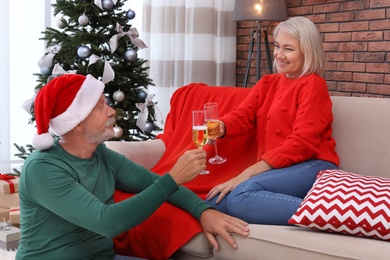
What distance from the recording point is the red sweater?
8.05ft

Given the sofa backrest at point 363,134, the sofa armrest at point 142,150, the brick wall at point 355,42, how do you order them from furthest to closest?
the brick wall at point 355,42
the sofa armrest at point 142,150
the sofa backrest at point 363,134

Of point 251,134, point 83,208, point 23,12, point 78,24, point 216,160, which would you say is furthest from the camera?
point 23,12

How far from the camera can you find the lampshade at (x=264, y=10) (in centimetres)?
443

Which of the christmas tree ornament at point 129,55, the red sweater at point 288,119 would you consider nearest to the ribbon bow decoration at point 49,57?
the christmas tree ornament at point 129,55

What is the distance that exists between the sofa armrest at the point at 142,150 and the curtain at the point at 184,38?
209cm

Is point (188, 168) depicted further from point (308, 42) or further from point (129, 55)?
point (129, 55)

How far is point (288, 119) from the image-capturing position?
260 cm

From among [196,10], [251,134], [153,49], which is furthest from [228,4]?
[251,134]

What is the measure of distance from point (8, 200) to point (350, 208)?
77.7 inches

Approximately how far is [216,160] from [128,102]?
112cm

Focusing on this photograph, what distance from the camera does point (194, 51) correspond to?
510 centimetres

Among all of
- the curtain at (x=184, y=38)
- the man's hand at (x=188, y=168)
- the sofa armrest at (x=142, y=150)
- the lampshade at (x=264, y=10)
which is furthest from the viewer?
the curtain at (x=184, y=38)

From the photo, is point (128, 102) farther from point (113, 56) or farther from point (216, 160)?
point (216, 160)

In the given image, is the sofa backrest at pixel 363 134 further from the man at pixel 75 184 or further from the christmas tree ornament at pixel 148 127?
the christmas tree ornament at pixel 148 127
